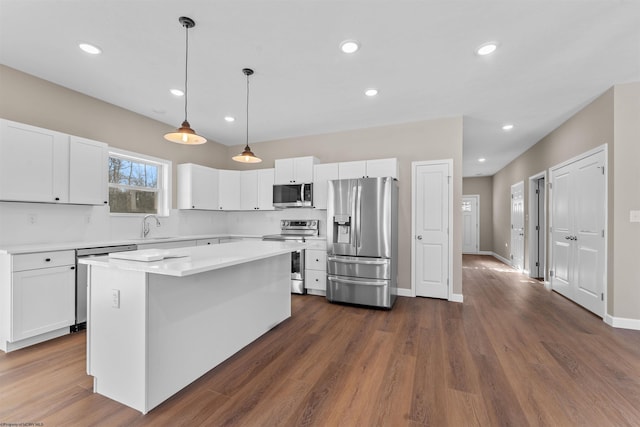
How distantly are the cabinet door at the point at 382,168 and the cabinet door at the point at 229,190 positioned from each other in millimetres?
2677

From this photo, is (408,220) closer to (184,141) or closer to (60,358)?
(184,141)

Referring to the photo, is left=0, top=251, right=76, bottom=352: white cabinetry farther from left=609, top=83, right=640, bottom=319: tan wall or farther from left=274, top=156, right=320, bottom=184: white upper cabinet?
left=609, top=83, right=640, bottom=319: tan wall

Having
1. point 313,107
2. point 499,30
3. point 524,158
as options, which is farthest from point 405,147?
point 524,158

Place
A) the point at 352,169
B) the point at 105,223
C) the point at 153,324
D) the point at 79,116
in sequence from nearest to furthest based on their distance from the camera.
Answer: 1. the point at 153,324
2. the point at 79,116
3. the point at 105,223
4. the point at 352,169

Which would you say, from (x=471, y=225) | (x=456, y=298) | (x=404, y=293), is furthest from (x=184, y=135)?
(x=471, y=225)

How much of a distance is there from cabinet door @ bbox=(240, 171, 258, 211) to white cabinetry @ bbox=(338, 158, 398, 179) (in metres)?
1.79

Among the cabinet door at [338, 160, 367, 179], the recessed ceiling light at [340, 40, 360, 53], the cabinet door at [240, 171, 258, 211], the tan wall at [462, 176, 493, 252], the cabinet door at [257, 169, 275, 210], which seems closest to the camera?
the recessed ceiling light at [340, 40, 360, 53]

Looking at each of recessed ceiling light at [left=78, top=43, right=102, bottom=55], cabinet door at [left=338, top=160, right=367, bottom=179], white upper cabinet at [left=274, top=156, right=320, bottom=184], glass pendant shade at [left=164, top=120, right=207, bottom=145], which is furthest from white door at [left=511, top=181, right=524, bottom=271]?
recessed ceiling light at [left=78, top=43, right=102, bottom=55]

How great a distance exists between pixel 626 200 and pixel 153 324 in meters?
4.91

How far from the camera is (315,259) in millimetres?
4477

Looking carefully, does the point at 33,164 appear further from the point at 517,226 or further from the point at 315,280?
the point at 517,226

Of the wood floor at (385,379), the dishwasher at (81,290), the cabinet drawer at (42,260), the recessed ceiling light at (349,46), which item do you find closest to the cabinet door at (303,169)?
the recessed ceiling light at (349,46)

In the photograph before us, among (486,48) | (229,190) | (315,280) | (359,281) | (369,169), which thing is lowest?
(315,280)

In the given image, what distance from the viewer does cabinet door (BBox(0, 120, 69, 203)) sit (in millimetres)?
2643
